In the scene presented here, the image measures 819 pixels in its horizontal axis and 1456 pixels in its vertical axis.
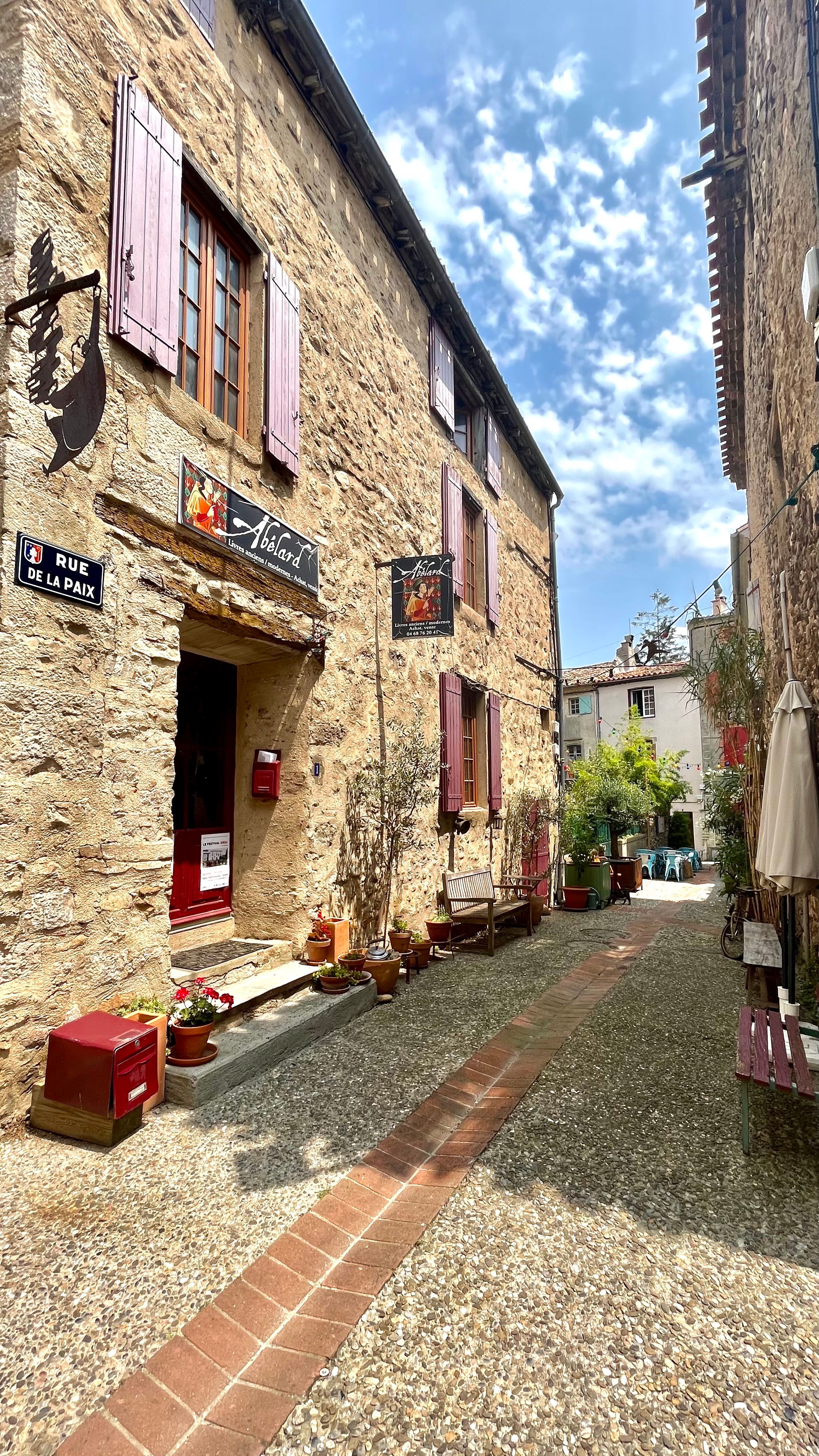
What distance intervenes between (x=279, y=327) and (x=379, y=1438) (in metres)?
6.01

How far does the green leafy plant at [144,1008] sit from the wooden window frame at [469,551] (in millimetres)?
6546

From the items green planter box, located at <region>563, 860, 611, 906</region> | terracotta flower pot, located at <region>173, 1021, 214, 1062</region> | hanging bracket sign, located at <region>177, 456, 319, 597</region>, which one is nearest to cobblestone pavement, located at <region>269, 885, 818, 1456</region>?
terracotta flower pot, located at <region>173, 1021, 214, 1062</region>

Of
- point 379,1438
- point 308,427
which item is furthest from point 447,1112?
point 308,427

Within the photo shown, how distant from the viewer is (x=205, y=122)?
15.0ft

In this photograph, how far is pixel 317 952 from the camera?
5.06 meters

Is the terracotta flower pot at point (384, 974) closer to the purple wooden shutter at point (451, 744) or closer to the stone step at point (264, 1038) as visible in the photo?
the stone step at point (264, 1038)

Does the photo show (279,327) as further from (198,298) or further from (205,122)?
(205,122)

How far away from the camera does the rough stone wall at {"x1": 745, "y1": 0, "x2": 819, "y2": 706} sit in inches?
172

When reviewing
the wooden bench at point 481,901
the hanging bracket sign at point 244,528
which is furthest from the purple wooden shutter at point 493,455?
the wooden bench at point 481,901

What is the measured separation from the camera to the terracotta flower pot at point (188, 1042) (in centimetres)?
339

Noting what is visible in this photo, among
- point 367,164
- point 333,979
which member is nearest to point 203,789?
point 333,979

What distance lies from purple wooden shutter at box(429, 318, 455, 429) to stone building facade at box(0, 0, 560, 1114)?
0.06 meters

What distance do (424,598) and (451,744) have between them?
7.13ft

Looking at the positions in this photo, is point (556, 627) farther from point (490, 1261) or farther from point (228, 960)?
point (490, 1261)
